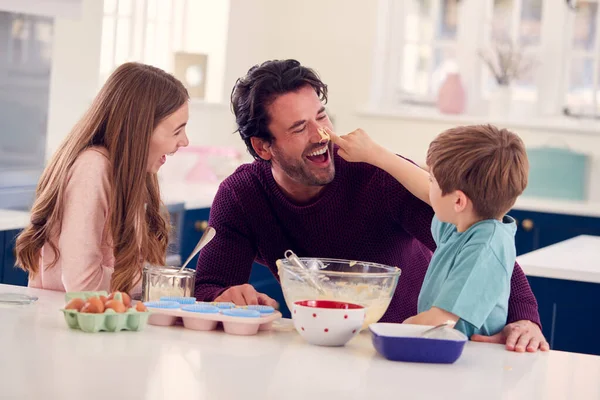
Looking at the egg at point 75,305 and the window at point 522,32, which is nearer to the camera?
the egg at point 75,305

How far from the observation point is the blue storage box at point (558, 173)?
18.5ft

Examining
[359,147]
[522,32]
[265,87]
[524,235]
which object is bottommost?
[524,235]

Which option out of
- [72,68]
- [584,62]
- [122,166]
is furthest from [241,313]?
[584,62]

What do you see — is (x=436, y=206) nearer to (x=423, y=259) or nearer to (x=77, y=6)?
(x=423, y=259)

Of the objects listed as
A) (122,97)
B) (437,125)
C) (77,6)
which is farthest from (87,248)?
(437,125)

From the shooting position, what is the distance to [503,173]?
2.03m

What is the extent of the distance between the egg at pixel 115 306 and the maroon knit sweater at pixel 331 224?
75 cm

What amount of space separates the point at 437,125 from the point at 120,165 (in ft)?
12.8

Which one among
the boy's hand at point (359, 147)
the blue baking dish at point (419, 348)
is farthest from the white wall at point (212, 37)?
the blue baking dish at point (419, 348)

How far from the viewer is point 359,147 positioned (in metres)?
2.37

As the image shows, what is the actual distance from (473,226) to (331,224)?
1.97ft

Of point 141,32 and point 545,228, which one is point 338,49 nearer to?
point 141,32

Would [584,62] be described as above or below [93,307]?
above

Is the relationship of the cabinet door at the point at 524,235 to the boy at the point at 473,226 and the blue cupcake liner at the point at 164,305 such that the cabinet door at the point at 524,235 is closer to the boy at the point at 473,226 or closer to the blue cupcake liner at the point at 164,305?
the boy at the point at 473,226
